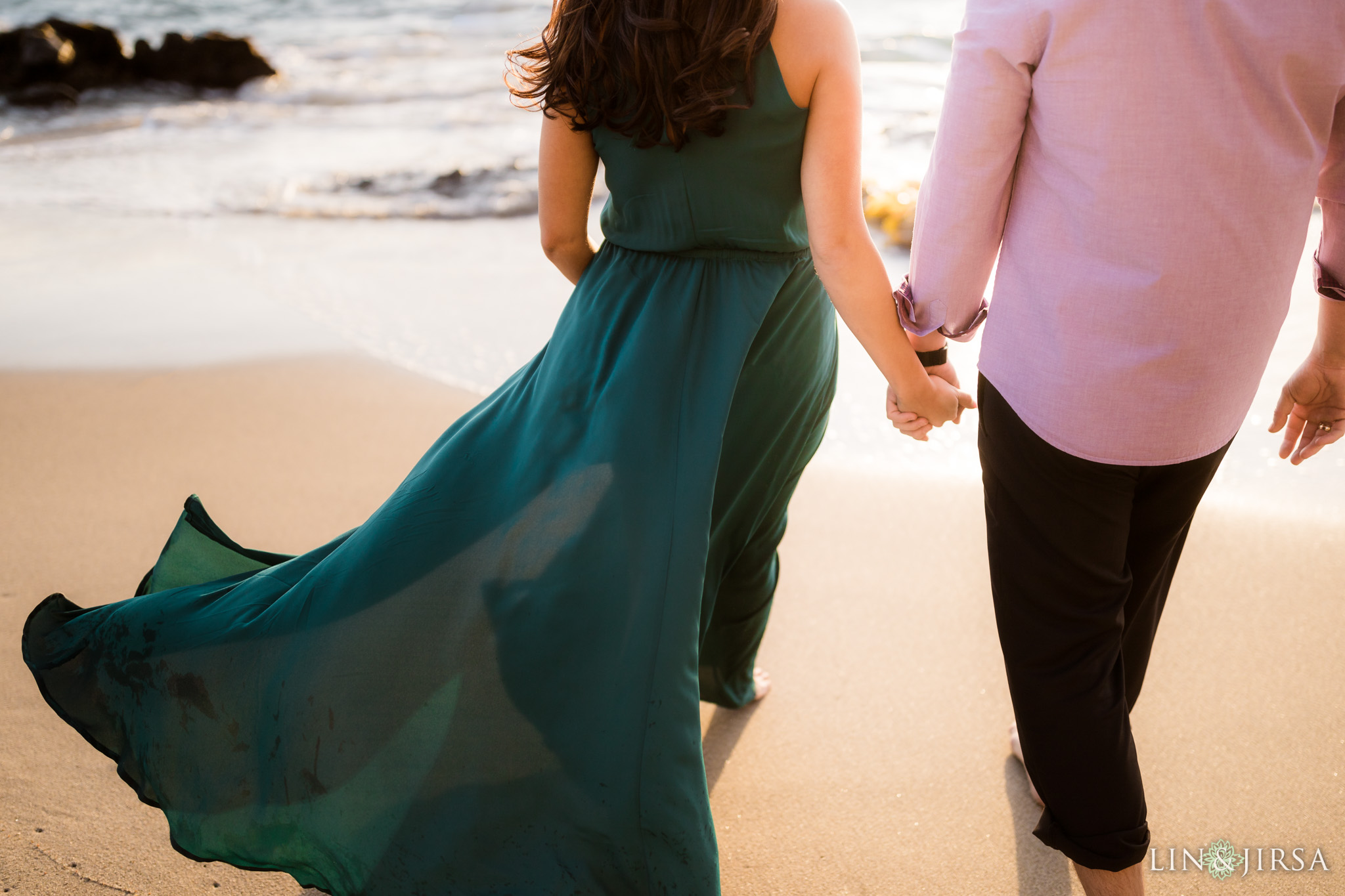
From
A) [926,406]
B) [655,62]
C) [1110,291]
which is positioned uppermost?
[655,62]

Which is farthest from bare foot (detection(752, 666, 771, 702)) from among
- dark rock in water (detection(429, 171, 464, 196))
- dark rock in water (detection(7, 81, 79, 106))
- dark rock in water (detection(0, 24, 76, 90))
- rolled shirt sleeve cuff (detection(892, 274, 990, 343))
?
dark rock in water (detection(0, 24, 76, 90))

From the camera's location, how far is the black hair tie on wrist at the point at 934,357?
1.61 metres

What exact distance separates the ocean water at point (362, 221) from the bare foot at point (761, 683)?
1037mm

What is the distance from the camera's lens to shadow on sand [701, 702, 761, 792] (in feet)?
6.70

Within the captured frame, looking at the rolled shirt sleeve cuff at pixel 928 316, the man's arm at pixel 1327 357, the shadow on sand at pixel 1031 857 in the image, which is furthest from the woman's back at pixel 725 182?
the shadow on sand at pixel 1031 857

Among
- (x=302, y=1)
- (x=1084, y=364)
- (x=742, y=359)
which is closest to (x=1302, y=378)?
(x=1084, y=364)

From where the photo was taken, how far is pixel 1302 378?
1.56 m

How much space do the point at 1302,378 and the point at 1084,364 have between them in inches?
22.6

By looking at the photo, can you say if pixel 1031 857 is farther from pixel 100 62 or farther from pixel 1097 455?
pixel 100 62

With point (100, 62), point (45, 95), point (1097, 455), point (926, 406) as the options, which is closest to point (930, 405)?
point (926, 406)

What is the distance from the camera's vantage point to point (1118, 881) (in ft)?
4.81

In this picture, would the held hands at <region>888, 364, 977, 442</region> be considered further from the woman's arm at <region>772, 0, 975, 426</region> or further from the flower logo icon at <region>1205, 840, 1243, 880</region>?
the flower logo icon at <region>1205, 840, 1243, 880</region>

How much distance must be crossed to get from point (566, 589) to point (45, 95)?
537 inches

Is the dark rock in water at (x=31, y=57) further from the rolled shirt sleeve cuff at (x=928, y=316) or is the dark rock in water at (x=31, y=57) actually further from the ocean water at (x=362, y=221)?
the rolled shirt sleeve cuff at (x=928, y=316)
